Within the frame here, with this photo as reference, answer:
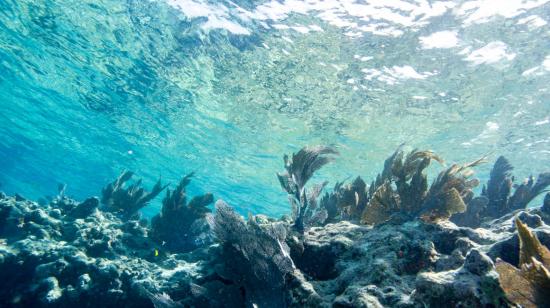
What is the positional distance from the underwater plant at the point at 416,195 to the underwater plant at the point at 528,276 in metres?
2.55

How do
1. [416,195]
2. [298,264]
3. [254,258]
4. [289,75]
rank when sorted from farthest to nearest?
[289,75]
[416,195]
[298,264]
[254,258]

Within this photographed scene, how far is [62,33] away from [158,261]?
12500 millimetres

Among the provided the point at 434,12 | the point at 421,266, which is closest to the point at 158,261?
the point at 421,266

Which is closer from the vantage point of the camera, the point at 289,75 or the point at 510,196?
the point at 510,196

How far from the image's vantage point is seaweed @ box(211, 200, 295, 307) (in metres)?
3.67

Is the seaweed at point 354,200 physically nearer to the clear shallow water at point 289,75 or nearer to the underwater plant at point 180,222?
the underwater plant at point 180,222

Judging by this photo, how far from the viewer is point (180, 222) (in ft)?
31.9

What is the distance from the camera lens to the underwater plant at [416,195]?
4.91m

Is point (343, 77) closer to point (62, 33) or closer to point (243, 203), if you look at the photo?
point (62, 33)

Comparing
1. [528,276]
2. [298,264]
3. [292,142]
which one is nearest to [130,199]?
[298,264]

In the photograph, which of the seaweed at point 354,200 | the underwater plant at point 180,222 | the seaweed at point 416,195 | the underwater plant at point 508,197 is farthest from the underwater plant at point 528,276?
the underwater plant at point 180,222

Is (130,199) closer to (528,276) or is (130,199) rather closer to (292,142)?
(292,142)

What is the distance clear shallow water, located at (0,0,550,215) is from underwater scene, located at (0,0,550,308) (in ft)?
0.32

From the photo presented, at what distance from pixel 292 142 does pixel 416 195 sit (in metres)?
15.5
